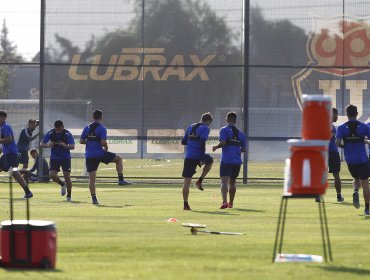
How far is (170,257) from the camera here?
45.5 ft

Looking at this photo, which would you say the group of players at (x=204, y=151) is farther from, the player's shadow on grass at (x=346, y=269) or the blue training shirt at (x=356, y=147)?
the player's shadow on grass at (x=346, y=269)

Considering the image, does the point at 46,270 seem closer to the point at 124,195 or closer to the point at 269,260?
the point at 269,260

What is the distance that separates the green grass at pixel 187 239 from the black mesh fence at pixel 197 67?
781 centimetres

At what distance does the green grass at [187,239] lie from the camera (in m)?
12.5

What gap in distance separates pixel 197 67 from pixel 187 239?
20.0m

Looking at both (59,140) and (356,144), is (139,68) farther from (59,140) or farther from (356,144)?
(356,144)

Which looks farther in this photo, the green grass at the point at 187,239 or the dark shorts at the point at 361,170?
the dark shorts at the point at 361,170

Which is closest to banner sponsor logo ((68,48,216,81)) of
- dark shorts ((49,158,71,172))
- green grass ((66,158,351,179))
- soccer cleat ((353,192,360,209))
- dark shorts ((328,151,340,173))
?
green grass ((66,158,351,179))

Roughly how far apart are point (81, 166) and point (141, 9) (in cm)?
514

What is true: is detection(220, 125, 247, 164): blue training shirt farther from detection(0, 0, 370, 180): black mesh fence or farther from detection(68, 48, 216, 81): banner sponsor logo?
detection(68, 48, 216, 81): banner sponsor logo

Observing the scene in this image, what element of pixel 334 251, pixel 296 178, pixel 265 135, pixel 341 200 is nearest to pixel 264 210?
pixel 341 200

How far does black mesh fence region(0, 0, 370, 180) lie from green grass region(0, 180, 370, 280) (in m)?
7.81

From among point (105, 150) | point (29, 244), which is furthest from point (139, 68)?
point (29, 244)

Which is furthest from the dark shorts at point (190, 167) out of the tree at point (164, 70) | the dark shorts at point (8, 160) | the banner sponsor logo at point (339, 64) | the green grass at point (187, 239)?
the banner sponsor logo at point (339, 64)
